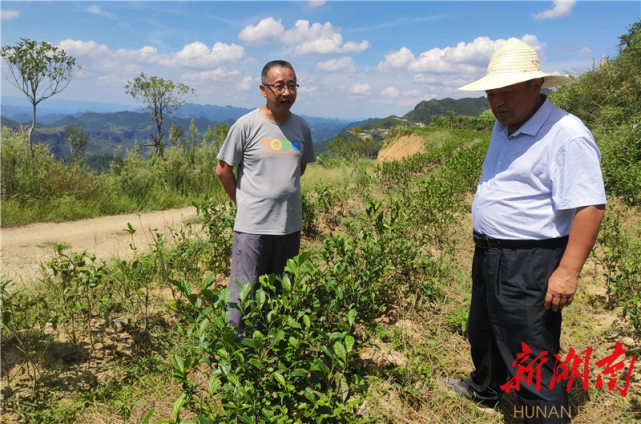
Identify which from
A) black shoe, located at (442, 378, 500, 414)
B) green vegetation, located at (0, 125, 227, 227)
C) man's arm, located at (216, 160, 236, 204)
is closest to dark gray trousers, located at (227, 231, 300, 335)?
man's arm, located at (216, 160, 236, 204)

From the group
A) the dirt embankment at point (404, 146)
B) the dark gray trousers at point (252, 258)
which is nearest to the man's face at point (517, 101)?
the dark gray trousers at point (252, 258)

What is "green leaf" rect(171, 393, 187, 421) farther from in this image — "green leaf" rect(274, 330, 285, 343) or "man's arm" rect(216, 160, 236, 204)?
"man's arm" rect(216, 160, 236, 204)

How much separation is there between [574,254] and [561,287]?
6.5 inches

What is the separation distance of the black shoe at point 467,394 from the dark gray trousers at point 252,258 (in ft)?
4.63

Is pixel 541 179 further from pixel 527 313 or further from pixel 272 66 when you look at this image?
pixel 272 66

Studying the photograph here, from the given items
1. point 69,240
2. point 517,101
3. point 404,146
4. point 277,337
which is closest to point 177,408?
point 277,337

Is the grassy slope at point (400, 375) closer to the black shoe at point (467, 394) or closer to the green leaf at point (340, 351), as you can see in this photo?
the black shoe at point (467, 394)

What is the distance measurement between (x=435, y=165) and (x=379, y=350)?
11.1 m

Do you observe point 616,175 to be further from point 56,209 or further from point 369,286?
point 56,209

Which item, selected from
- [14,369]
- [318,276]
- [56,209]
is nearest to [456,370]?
[318,276]

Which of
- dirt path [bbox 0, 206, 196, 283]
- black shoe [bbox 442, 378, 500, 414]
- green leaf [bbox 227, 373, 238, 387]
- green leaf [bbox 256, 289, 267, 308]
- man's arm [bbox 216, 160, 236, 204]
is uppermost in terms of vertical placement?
man's arm [bbox 216, 160, 236, 204]

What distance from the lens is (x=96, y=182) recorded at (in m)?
8.03

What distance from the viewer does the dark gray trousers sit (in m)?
2.36

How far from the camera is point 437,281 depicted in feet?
12.6
